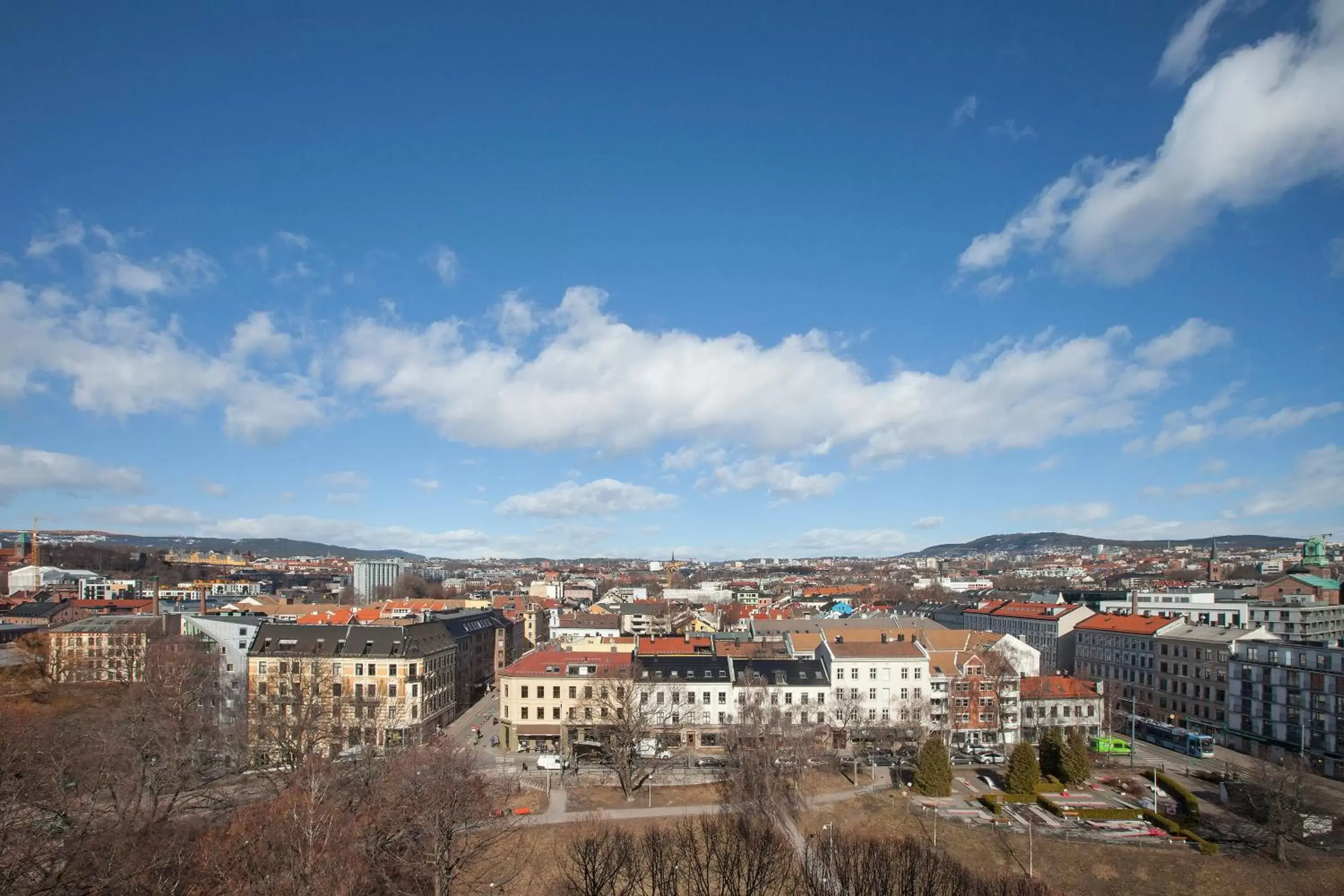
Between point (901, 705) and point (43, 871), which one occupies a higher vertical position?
point (43, 871)

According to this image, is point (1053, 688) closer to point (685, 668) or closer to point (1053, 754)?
point (1053, 754)

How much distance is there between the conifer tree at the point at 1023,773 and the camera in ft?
136

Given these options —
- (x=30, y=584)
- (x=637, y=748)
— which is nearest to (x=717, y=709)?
(x=637, y=748)

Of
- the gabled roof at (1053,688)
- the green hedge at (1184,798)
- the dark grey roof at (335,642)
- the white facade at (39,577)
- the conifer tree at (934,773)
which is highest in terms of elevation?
the dark grey roof at (335,642)

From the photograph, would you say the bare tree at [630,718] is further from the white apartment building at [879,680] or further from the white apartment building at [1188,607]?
the white apartment building at [1188,607]

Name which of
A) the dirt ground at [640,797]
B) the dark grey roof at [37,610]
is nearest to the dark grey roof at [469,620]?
the dirt ground at [640,797]

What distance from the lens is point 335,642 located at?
179ft

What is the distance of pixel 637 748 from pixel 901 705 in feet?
62.9

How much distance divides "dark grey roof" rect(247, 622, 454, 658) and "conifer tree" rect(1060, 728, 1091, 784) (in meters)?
40.7

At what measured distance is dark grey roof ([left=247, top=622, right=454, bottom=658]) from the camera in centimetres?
5400

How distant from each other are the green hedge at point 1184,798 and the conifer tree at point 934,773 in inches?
434

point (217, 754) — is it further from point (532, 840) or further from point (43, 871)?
point (43, 871)

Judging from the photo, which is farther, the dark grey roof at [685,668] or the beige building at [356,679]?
the dark grey roof at [685,668]

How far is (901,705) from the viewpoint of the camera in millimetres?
53812
